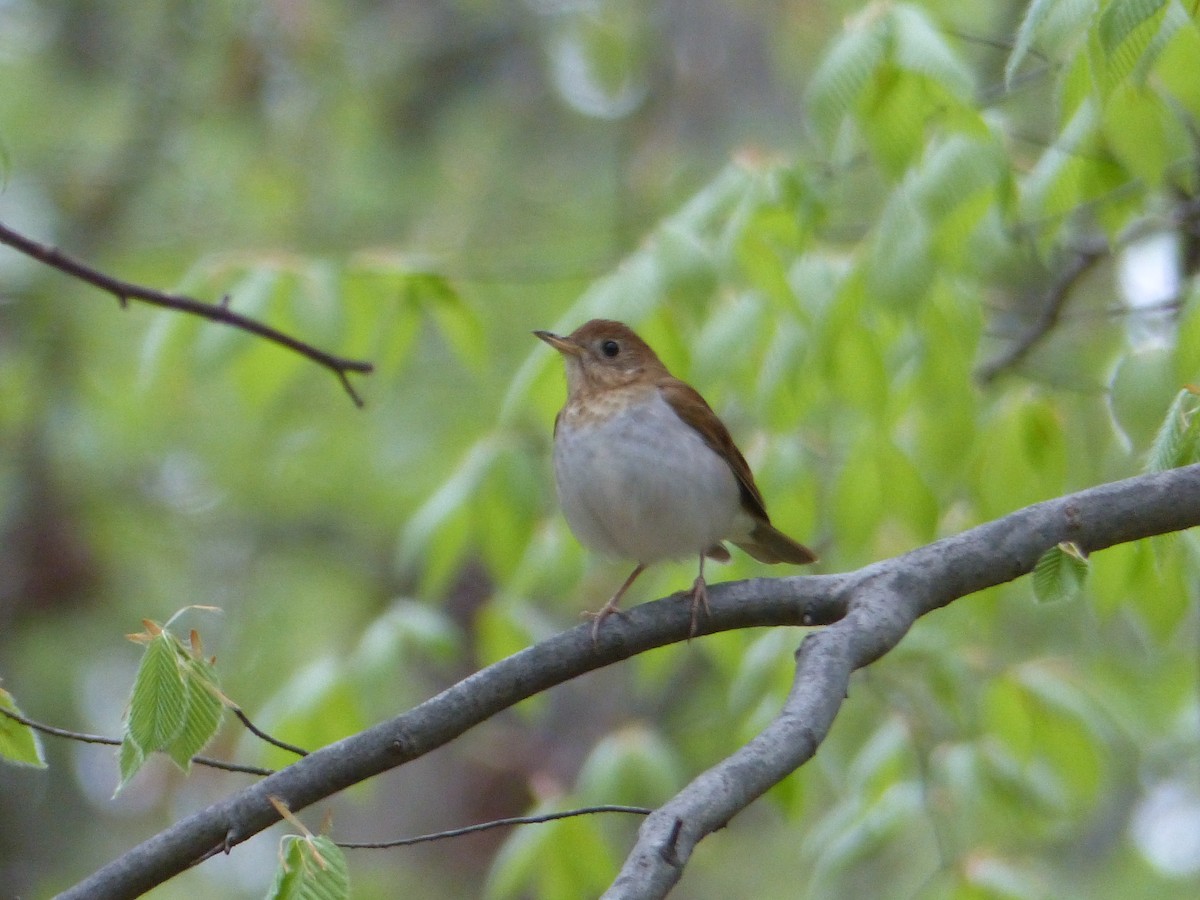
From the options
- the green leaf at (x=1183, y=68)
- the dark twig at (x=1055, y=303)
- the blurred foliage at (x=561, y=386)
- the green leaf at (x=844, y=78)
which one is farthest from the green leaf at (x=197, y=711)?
the dark twig at (x=1055, y=303)

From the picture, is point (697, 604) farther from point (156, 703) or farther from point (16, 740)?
point (16, 740)

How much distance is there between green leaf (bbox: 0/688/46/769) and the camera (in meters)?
2.48

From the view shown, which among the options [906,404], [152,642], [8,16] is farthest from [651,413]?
[8,16]

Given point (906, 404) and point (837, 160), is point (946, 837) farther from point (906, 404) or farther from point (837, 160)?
point (837, 160)

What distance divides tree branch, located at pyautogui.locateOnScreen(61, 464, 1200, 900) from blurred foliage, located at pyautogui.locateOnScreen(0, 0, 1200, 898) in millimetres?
180

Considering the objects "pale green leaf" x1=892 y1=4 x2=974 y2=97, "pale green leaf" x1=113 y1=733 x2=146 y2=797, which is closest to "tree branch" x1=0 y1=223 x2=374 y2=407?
"pale green leaf" x1=113 y1=733 x2=146 y2=797

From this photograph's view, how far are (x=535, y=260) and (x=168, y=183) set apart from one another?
113 inches

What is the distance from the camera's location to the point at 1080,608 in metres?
6.82

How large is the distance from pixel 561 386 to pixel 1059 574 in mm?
2427

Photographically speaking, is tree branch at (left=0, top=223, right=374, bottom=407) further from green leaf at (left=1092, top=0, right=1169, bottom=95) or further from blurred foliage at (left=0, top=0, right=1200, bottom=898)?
green leaf at (left=1092, top=0, right=1169, bottom=95)

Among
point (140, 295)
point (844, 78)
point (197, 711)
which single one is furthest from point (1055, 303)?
point (197, 711)

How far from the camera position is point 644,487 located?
4.08m

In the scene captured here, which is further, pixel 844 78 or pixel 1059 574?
pixel 844 78

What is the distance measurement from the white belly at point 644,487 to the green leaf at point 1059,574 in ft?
5.63
